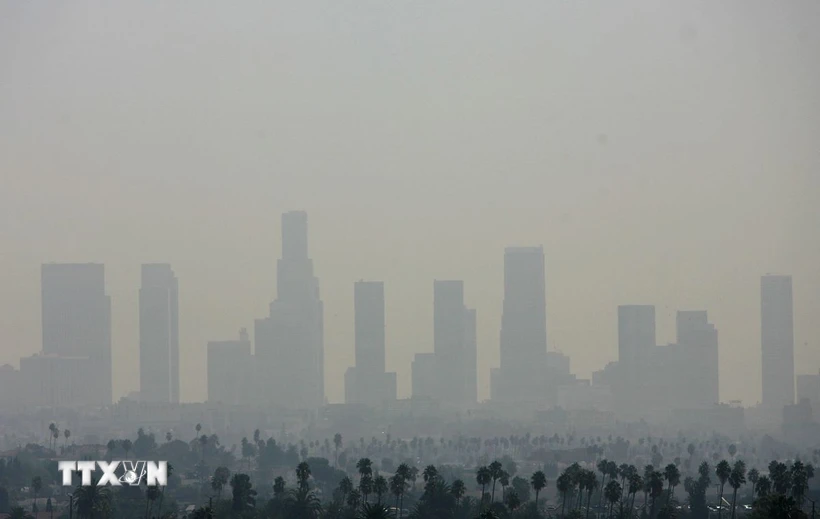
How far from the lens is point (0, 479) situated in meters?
150

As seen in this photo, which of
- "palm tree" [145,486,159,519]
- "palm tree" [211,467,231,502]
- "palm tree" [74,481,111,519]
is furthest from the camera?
"palm tree" [211,467,231,502]

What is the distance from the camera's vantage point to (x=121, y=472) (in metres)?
138

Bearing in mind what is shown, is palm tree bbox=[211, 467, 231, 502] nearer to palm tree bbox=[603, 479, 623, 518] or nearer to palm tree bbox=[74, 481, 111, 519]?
palm tree bbox=[74, 481, 111, 519]

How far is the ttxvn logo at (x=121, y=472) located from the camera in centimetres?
12988

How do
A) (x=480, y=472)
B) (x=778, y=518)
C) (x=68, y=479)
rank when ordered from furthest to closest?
(x=68, y=479) → (x=480, y=472) → (x=778, y=518)

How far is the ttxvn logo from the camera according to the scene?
130 metres

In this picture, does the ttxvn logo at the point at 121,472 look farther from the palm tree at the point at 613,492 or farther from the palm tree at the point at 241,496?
the palm tree at the point at 613,492

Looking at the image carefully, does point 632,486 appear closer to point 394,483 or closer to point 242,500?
point 394,483

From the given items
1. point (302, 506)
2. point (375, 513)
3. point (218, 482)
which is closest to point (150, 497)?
point (302, 506)

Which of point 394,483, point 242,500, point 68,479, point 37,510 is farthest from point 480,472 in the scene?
point 68,479

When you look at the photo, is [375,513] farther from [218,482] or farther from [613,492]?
[218,482]

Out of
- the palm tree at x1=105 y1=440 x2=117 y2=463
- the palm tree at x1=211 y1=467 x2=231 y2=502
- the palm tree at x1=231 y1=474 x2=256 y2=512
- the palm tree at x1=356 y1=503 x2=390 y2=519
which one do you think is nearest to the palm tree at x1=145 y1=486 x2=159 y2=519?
the palm tree at x1=211 y1=467 x2=231 y2=502

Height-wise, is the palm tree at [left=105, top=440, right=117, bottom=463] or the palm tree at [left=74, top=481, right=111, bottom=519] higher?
the palm tree at [left=74, top=481, right=111, bottom=519]

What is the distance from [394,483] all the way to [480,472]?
6.15 metres
